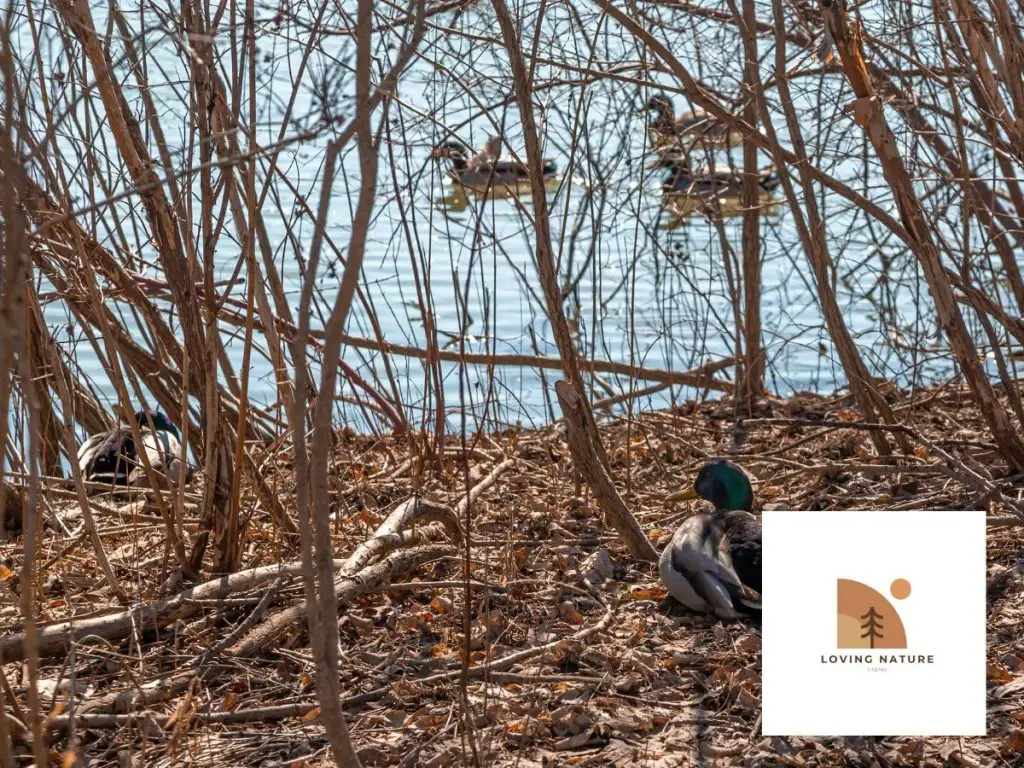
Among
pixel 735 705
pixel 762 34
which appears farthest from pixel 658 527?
pixel 762 34

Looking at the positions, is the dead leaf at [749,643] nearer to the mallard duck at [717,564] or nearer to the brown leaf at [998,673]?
the mallard duck at [717,564]

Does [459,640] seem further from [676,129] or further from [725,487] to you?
[676,129]

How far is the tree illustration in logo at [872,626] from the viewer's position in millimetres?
2926

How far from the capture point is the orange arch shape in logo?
9.61ft

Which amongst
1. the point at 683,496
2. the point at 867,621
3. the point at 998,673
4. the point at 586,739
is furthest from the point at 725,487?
the point at 586,739

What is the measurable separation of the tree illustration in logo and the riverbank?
248 mm

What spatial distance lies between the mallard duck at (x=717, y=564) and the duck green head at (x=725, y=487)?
0.21 m

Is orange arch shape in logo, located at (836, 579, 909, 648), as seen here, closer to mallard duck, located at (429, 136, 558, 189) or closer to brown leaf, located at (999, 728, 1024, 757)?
brown leaf, located at (999, 728, 1024, 757)

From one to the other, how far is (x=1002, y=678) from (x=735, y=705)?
74 centimetres

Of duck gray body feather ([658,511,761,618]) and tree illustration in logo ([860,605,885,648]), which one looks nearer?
tree illustration in logo ([860,605,885,648])

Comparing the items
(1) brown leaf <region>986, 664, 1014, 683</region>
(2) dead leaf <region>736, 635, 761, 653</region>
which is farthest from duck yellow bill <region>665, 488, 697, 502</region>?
(1) brown leaf <region>986, 664, 1014, 683</region>

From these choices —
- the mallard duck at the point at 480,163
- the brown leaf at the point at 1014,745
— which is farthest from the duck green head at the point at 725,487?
the brown leaf at the point at 1014,745

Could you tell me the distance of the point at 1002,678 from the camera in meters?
3.28

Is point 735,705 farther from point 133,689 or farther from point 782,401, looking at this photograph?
point 782,401
